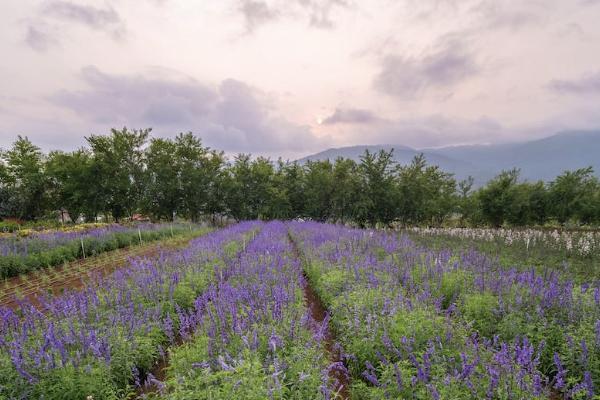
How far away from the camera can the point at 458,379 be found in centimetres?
287

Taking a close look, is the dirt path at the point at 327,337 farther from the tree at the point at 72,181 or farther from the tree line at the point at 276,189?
the tree at the point at 72,181

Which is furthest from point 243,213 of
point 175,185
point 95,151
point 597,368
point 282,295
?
point 597,368

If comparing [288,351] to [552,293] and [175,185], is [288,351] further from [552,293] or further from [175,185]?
[175,185]

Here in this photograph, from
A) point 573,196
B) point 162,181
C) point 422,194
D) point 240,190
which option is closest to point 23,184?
point 162,181

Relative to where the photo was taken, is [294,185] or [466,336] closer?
[466,336]

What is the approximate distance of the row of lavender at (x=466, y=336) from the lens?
2.88 m

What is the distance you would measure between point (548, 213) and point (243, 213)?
28.4 m

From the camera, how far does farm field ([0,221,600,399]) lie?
9.50 feet

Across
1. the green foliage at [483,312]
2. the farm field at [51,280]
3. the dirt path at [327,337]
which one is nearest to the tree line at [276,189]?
the farm field at [51,280]

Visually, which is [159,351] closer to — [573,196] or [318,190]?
[318,190]

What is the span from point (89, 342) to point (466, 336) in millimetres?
4553

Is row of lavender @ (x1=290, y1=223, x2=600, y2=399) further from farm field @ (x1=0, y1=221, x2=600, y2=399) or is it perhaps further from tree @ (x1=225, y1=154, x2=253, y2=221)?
tree @ (x1=225, y1=154, x2=253, y2=221)

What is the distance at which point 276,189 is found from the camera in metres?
28.2

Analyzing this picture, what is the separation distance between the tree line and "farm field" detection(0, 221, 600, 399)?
813 inches
